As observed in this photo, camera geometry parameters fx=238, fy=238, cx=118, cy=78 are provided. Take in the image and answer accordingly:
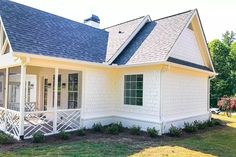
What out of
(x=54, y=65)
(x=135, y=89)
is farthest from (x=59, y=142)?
(x=135, y=89)

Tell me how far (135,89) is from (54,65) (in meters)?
3.94

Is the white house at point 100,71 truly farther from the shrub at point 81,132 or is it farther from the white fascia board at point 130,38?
the shrub at point 81,132

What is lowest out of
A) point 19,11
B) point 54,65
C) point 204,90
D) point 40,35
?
point 204,90

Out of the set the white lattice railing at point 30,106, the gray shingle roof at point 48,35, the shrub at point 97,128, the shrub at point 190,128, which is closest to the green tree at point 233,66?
the shrub at point 190,128

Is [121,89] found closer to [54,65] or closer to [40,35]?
[54,65]

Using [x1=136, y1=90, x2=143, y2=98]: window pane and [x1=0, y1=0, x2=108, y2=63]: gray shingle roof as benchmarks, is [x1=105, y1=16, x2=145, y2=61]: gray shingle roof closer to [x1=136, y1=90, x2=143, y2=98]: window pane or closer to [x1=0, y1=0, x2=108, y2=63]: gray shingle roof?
[x1=0, y1=0, x2=108, y2=63]: gray shingle roof

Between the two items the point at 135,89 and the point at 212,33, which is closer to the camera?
the point at 135,89

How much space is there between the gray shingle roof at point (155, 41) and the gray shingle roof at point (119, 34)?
432 millimetres

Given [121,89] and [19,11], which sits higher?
→ [19,11]

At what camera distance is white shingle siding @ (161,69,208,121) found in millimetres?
10695

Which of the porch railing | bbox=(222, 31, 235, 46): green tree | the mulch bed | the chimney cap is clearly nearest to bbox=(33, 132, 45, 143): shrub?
the mulch bed

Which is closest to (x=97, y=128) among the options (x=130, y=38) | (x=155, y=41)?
(x=155, y=41)

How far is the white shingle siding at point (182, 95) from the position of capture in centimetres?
1070

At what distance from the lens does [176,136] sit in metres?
10.1
